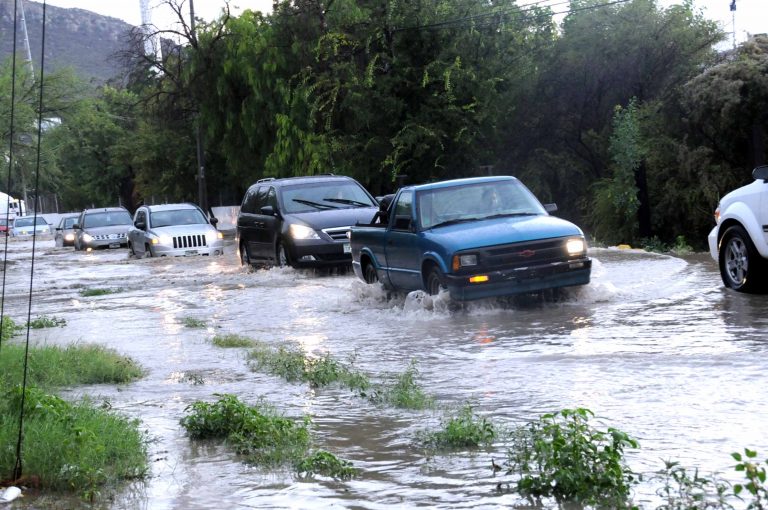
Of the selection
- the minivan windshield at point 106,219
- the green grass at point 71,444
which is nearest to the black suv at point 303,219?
the green grass at point 71,444

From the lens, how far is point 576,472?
18.8ft

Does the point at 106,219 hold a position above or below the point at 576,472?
above

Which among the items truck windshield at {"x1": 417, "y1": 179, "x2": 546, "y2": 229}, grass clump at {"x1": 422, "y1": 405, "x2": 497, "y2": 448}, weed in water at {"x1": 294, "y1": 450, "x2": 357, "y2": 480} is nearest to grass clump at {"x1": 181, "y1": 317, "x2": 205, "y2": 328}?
truck windshield at {"x1": 417, "y1": 179, "x2": 546, "y2": 229}

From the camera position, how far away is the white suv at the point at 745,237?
13.2 meters

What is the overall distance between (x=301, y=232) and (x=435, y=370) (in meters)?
11.5

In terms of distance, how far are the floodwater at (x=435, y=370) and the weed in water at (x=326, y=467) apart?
73mm

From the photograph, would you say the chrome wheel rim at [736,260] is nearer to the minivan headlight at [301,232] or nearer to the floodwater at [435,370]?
the floodwater at [435,370]

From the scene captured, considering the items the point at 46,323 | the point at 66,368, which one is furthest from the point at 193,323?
the point at 66,368

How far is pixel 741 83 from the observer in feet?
97.7

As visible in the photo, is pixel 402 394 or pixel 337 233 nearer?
pixel 402 394

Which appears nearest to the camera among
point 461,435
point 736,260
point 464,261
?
point 461,435

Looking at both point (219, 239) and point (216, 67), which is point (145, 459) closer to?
point (219, 239)

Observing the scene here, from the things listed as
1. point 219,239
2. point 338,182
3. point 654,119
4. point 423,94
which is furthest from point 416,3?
point 338,182

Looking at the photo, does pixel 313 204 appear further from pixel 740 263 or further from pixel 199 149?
pixel 199 149
